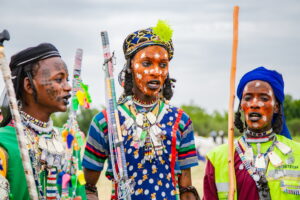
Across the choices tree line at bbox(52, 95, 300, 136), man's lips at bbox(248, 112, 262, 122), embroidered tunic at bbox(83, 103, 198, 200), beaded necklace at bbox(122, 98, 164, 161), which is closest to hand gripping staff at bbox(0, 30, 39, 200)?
embroidered tunic at bbox(83, 103, 198, 200)

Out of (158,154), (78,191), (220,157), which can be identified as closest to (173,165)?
(158,154)

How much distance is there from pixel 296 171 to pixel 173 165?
1.12m

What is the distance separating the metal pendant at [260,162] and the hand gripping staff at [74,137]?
5.59 ft

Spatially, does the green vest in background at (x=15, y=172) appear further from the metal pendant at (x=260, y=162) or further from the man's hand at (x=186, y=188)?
the metal pendant at (x=260, y=162)

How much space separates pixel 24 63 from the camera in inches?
168

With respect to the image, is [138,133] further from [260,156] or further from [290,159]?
[290,159]

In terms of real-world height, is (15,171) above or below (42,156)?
below

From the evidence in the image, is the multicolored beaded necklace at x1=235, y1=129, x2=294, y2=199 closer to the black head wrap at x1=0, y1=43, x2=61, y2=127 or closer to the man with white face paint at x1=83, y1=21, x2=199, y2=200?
the man with white face paint at x1=83, y1=21, x2=199, y2=200

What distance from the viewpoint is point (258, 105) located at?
507 centimetres

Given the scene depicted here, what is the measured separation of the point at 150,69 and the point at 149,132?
58 centimetres

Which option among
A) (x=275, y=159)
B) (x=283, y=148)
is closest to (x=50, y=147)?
(x=275, y=159)

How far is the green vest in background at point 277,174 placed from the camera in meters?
4.88

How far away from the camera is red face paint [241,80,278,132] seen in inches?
200

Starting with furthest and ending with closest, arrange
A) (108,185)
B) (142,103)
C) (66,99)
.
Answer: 1. (108,185)
2. (142,103)
3. (66,99)
